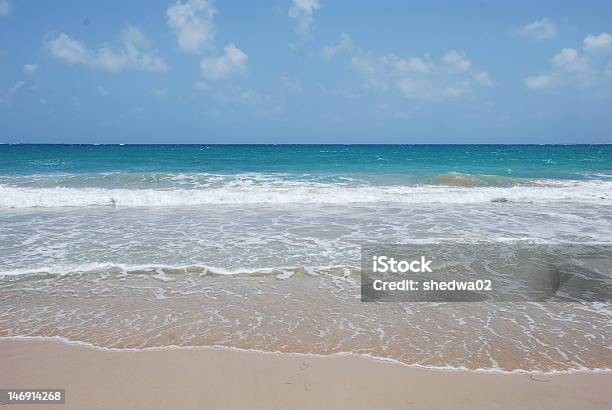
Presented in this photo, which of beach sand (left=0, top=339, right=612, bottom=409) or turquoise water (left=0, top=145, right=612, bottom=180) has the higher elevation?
turquoise water (left=0, top=145, right=612, bottom=180)

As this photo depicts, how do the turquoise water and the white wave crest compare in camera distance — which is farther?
the turquoise water

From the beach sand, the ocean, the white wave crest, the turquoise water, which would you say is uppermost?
the turquoise water

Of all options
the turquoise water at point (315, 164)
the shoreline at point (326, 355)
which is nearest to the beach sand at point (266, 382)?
the shoreline at point (326, 355)

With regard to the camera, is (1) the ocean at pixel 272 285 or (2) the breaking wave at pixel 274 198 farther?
(2) the breaking wave at pixel 274 198

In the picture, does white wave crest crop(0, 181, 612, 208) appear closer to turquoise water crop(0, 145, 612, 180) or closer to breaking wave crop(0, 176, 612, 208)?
breaking wave crop(0, 176, 612, 208)

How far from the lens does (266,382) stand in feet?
11.9

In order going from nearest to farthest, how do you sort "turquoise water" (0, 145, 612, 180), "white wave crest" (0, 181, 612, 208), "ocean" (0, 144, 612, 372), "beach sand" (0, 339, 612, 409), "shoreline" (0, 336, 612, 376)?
"beach sand" (0, 339, 612, 409)
"shoreline" (0, 336, 612, 376)
"ocean" (0, 144, 612, 372)
"white wave crest" (0, 181, 612, 208)
"turquoise water" (0, 145, 612, 180)

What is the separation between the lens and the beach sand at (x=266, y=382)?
3320 mm
